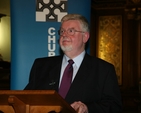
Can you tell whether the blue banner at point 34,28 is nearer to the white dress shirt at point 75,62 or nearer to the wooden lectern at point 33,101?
the white dress shirt at point 75,62

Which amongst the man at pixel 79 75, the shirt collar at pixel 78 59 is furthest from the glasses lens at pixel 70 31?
the shirt collar at pixel 78 59

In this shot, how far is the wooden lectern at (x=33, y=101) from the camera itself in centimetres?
143

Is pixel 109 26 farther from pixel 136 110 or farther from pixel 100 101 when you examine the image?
pixel 100 101

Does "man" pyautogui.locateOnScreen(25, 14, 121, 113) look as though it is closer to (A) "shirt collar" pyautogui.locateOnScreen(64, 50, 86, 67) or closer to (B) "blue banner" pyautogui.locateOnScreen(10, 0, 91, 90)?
(A) "shirt collar" pyautogui.locateOnScreen(64, 50, 86, 67)

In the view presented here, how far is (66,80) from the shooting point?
2.25 m

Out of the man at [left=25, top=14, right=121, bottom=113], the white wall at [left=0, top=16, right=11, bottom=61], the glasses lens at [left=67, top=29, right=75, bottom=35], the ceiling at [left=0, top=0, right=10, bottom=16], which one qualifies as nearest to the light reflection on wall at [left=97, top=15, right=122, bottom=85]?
the ceiling at [left=0, top=0, right=10, bottom=16]

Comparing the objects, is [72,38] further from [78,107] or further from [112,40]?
[112,40]

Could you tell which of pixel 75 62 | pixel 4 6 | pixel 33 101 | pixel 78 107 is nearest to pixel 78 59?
pixel 75 62

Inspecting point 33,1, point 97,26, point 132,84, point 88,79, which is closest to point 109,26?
point 97,26

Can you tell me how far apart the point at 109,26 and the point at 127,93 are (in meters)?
1.78

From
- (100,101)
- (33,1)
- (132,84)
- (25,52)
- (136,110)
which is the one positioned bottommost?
(136,110)

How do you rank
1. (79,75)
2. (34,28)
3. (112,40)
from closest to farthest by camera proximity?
(79,75), (34,28), (112,40)

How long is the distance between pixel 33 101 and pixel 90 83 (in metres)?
0.77

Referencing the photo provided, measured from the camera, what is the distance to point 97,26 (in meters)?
9.33
